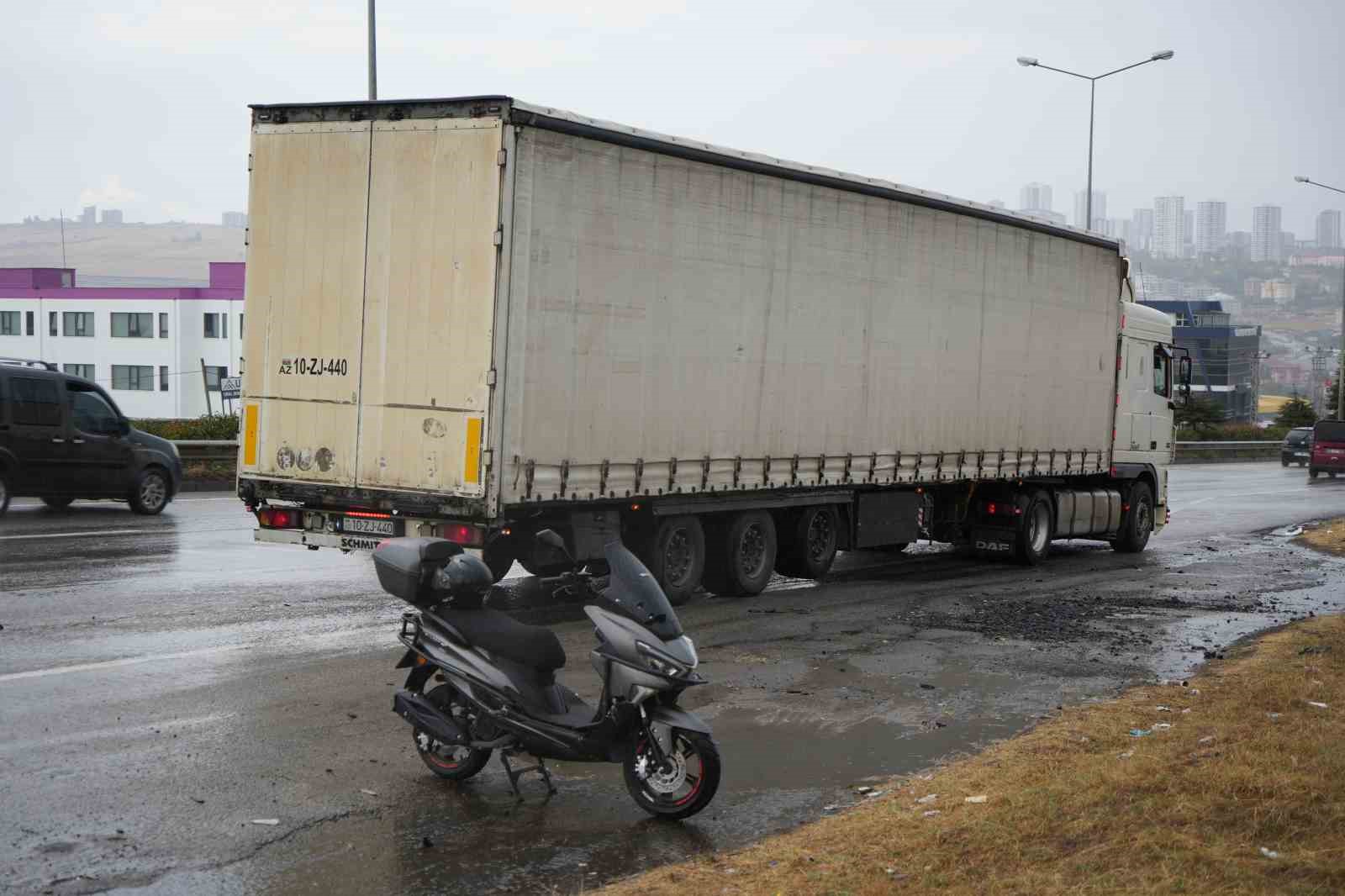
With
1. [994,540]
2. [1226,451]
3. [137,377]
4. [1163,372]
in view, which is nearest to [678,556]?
[994,540]

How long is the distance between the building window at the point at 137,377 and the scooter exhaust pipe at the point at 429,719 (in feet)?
320

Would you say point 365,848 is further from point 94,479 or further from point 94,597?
point 94,479

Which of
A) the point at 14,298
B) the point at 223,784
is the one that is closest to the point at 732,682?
the point at 223,784

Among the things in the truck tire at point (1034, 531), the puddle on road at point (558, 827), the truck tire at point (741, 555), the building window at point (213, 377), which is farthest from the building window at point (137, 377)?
the puddle on road at point (558, 827)

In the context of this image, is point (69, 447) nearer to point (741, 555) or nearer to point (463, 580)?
point (741, 555)

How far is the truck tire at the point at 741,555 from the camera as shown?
1417 cm

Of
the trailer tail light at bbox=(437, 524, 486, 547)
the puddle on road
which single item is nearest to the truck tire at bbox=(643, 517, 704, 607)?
the trailer tail light at bbox=(437, 524, 486, 547)

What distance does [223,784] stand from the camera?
274 inches

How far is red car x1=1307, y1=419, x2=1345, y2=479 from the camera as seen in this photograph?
157 ft

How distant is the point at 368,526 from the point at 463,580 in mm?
5230

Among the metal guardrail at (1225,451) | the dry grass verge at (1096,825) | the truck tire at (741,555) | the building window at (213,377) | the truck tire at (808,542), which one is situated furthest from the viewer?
the building window at (213,377)

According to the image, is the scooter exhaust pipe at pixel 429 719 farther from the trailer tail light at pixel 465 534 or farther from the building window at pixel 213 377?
the building window at pixel 213 377

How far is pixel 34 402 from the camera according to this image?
61.5 feet

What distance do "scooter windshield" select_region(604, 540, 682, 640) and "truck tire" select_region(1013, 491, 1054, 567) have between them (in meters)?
12.8
